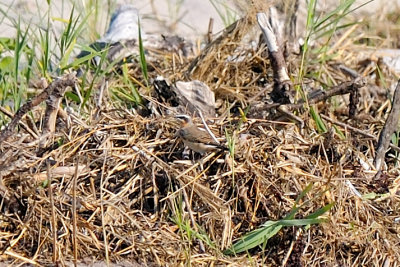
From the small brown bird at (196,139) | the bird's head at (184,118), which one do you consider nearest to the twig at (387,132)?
the small brown bird at (196,139)

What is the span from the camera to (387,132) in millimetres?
3742

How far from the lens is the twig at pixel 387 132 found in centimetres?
372

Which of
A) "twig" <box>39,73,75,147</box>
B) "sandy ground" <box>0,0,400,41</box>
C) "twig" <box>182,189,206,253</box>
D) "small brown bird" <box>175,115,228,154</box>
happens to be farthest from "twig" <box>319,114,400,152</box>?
"sandy ground" <box>0,0,400,41</box>

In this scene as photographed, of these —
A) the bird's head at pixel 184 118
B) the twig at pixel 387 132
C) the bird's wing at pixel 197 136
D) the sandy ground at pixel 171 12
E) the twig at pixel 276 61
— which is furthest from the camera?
the sandy ground at pixel 171 12

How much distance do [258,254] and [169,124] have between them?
765 mm

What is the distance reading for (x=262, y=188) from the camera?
3.44 metres

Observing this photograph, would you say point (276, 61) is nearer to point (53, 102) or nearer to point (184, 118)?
point (184, 118)

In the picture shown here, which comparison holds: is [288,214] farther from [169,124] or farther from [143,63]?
[143,63]

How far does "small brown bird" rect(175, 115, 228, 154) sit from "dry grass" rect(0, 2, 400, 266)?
0.20ft

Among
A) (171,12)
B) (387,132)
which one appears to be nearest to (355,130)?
(387,132)

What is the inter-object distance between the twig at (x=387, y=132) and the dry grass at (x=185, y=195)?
6cm

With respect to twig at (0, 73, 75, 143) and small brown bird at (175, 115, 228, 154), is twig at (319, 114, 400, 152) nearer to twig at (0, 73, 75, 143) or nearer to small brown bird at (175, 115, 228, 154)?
small brown bird at (175, 115, 228, 154)

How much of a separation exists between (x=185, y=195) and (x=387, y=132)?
3.34 feet

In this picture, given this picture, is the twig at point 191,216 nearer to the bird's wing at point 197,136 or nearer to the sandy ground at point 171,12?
the bird's wing at point 197,136
